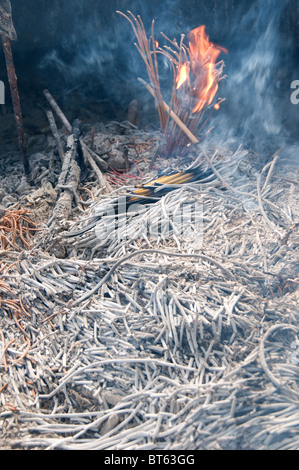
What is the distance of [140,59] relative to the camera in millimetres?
4234

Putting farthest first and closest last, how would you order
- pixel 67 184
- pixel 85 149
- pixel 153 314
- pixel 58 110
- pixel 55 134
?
pixel 58 110 → pixel 55 134 → pixel 85 149 → pixel 67 184 → pixel 153 314

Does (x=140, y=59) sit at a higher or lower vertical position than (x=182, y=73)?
higher

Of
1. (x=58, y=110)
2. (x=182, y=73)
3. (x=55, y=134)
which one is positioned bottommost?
(x=55, y=134)

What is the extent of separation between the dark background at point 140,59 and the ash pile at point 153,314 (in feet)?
2.64

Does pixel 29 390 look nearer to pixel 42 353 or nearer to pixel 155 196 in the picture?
pixel 42 353

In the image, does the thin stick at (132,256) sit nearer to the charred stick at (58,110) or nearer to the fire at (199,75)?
the fire at (199,75)

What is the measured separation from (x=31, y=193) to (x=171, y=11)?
2.29 metres

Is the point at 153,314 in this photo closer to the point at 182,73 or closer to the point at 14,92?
the point at 182,73

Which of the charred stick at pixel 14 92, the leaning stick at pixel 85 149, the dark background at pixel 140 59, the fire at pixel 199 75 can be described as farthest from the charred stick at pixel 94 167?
the fire at pixel 199 75

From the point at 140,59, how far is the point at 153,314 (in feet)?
9.85

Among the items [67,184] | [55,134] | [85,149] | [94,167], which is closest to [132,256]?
[67,184]

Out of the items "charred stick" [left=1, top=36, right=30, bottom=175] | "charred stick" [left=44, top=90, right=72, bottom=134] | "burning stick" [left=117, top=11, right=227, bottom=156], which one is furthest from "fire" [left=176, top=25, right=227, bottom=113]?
"charred stick" [left=1, top=36, right=30, bottom=175]

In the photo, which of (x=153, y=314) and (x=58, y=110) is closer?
(x=153, y=314)
